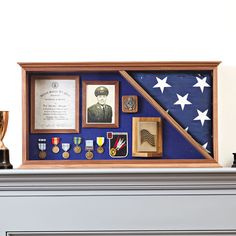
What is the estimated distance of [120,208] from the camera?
5.61 feet

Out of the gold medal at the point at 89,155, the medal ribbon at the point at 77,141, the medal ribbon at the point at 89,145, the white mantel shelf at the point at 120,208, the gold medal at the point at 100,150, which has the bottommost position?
the white mantel shelf at the point at 120,208

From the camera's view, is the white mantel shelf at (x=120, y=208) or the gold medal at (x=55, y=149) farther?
the gold medal at (x=55, y=149)

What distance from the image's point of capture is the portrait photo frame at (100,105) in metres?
1.84

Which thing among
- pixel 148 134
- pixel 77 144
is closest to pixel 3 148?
pixel 77 144

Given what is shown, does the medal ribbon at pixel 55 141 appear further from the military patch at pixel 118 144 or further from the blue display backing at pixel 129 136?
the military patch at pixel 118 144

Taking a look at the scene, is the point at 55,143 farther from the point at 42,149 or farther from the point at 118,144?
the point at 118,144

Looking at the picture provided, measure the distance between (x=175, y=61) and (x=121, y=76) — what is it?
19 cm

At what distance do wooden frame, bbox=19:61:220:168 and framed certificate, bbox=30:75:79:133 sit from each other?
0.03 m

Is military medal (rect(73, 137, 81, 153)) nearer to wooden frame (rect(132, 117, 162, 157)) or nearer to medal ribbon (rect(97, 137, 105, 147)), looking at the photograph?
medal ribbon (rect(97, 137, 105, 147))

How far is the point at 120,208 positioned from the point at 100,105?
1.17 ft

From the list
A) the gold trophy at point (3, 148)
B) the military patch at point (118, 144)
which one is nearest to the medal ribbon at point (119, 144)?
the military patch at point (118, 144)

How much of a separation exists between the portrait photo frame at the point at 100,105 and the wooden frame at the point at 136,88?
0.17ft

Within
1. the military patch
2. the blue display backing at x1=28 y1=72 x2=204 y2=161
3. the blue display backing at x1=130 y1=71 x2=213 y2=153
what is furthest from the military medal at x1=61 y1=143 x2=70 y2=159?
the blue display backing at x1=130 y1=71 x2=213 y2=153

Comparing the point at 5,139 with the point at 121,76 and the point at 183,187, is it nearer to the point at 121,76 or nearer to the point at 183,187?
the point at 121,76
